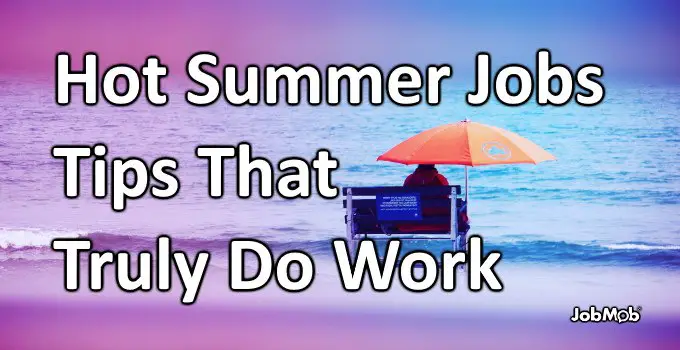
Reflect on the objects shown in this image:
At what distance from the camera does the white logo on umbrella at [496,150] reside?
8414 millimetres

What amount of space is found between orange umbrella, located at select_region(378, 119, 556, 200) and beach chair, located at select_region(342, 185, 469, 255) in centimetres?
21

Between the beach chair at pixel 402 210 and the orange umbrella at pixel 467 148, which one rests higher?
the orange umbrella at pixel 467 148

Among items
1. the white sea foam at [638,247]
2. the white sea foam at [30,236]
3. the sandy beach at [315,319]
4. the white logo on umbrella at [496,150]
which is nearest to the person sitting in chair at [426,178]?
the white logo on umbrella at [496,150]

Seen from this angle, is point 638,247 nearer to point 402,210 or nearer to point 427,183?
point 427,183

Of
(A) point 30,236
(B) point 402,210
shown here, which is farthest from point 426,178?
(A) point 30,236

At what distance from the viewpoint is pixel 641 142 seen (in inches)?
924

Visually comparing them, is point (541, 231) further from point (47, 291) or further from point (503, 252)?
point (47, 291)

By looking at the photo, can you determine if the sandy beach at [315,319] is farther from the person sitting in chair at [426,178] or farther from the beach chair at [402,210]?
the person sitting in chair at [426,178]

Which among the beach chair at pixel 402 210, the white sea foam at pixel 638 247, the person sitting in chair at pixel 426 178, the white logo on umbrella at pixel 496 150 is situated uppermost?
the white logo on umbrella at pixel 496 150

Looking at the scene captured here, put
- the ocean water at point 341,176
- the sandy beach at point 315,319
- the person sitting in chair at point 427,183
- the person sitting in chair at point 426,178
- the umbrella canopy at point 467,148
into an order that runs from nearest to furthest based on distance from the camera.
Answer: the sandy beach at point 315,319
the umbrella canopy at point 467,148
the person sitting in chair at point 427,183
the person sitting in chair at point 426,178
the ocean water at point 341,176

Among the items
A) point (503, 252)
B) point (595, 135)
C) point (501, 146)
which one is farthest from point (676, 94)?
point (501, 146)

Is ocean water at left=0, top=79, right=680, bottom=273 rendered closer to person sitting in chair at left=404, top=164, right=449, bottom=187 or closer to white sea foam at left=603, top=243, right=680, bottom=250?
white sea foam at left=603, top=243, right=680, bottom=250

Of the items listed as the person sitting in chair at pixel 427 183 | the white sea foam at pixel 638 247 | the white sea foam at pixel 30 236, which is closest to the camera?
the person sitting in chair at pixel 427 183

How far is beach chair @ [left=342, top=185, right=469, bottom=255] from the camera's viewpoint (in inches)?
332
